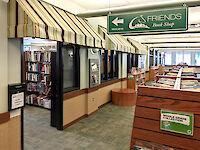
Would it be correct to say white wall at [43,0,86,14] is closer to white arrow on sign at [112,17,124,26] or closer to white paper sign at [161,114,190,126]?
white arrow on sign at [112,17,124,26]

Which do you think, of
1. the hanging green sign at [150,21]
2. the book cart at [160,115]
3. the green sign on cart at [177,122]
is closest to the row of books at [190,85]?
the book cart at [160,115]

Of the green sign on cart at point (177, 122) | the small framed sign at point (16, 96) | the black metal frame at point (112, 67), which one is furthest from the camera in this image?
the black metal frame at point (112, 67)

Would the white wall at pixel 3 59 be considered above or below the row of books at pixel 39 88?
above

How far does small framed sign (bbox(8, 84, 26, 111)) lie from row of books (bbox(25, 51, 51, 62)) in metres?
3.45

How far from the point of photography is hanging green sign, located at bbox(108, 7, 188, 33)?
350 cm

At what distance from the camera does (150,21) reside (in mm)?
3730

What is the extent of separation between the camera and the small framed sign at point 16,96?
3.21m

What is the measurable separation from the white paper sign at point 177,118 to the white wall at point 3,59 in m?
2.67

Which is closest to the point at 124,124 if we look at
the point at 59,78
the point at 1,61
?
the point at 59,78

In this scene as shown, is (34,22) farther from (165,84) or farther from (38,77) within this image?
(38,77)

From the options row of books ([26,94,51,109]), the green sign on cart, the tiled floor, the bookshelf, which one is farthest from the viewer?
the bookshelf

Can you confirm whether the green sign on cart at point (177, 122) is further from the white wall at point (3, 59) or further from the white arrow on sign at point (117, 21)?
the white wall at point (3, 59)

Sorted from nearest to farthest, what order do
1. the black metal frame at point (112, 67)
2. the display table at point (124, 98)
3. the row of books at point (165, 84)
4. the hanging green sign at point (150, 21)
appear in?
the row of books at point (165, 84) < the hanging green sign at point (150, 21) < the display table at point (124, 98) < the black metal frame at point (112, 67)

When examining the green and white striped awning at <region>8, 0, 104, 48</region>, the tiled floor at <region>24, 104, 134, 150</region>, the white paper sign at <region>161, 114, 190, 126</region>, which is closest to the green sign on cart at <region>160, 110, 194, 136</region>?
the white paper sign at <region>161, 114, 190, 126</region>
